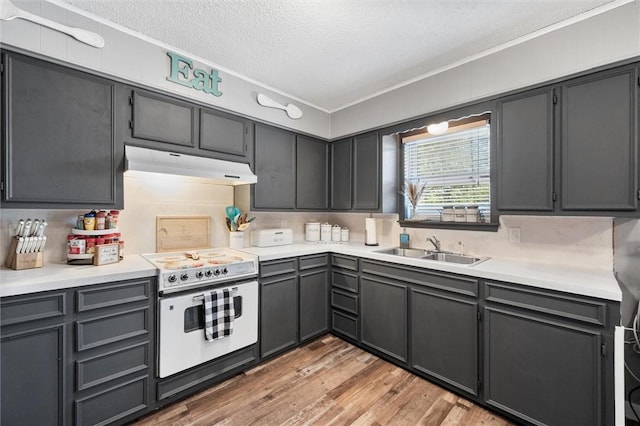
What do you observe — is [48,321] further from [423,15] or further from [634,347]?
[634,347]

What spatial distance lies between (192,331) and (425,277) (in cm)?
182

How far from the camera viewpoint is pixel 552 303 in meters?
1.65

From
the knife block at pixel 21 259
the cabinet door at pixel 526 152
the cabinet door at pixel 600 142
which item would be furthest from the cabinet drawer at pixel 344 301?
the knife block at pixel 21 259

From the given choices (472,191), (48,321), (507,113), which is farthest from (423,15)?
(48,321)

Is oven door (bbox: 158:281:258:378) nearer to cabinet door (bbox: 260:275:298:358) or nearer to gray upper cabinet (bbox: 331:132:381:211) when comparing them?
cabinet door (bbox: 260:275:298:358)

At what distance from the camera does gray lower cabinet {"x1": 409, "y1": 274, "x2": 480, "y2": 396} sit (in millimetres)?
1987

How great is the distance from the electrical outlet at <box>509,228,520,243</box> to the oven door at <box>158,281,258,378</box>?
2224 mm

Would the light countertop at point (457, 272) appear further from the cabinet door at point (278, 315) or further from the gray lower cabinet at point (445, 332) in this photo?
the cabinet door at point (278, 315)

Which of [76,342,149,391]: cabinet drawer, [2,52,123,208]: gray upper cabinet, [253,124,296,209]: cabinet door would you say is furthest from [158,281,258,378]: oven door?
[253,124,296,209]: cabinet door

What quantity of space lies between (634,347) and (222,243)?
11.0 feet

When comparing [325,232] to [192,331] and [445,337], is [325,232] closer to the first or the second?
[445,337]

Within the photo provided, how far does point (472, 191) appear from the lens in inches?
104

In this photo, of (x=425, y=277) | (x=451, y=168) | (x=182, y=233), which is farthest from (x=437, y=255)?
(x=182, y=233)

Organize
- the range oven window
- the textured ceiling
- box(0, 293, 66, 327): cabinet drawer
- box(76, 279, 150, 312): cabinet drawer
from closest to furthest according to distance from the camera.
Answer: box(0, 293, 66, 327): cabinet drawer, box(76, 279, 150, 312): cabinet drawer, the textured ceiling, the range oven window
